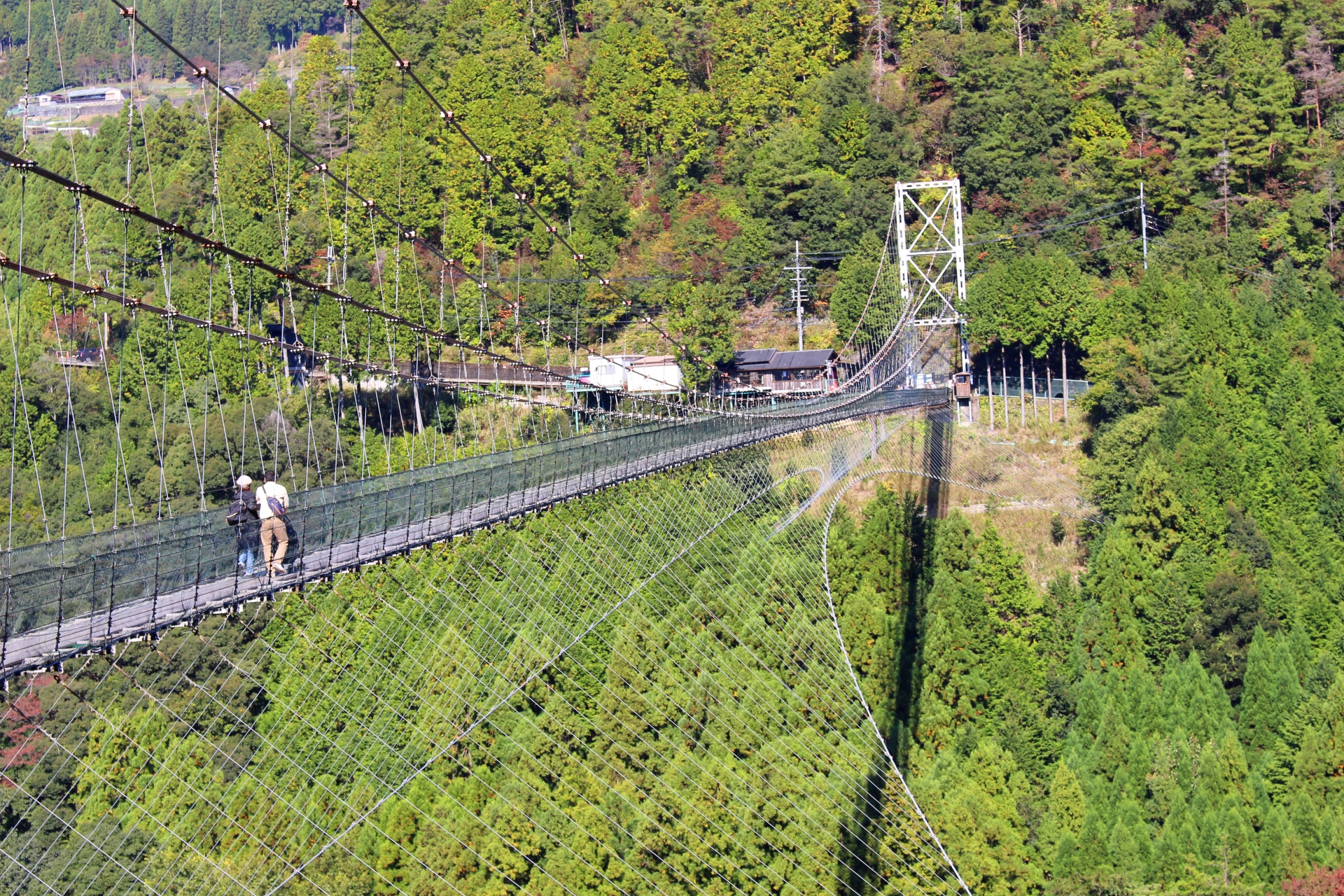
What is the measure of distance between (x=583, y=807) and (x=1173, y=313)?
22516 millimetres

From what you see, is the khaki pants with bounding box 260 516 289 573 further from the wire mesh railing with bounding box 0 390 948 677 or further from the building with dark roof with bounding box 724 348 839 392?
the building with dark roof with bounding box 724 348 839 392

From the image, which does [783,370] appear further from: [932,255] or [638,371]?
[638,371]

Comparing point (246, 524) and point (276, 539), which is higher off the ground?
point (246, 524)

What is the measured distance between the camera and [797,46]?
215 ft

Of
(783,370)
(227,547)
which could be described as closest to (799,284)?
(783,370)

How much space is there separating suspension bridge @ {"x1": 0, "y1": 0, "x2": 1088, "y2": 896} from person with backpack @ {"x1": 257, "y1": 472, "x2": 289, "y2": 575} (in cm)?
419

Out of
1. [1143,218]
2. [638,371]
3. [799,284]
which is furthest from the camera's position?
[799,284]

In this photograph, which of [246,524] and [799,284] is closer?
[246,524]

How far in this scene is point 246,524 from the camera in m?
16.4

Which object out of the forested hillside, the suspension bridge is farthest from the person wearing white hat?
the forested hillside

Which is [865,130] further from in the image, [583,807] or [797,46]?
[583,807]

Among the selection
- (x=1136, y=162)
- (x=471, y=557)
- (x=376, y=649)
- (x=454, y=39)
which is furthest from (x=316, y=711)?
(x=454, y=39)

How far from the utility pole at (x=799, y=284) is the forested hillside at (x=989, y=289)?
19.9 inches

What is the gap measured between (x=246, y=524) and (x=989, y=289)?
125ft
